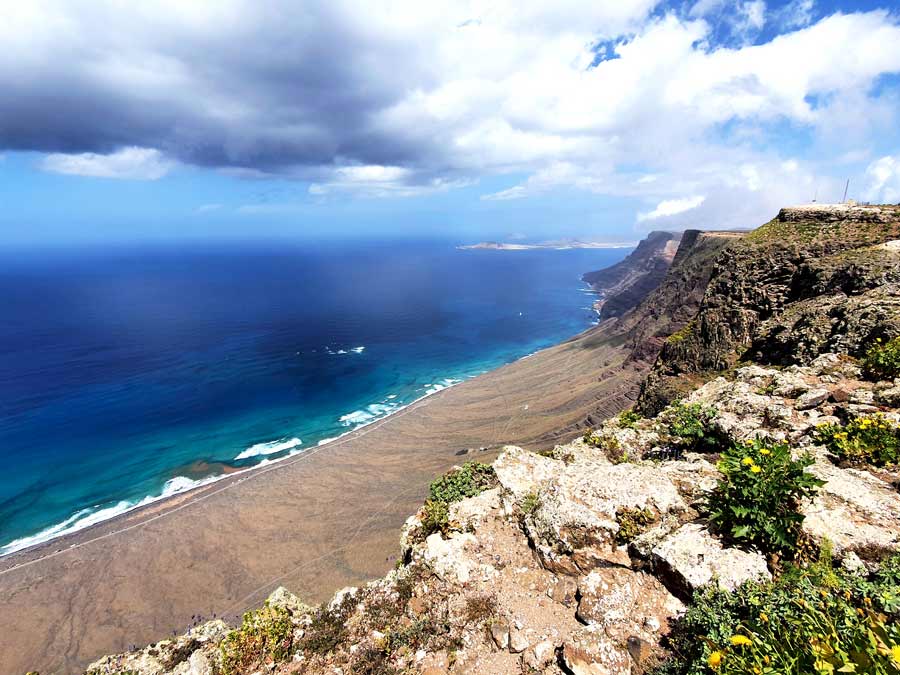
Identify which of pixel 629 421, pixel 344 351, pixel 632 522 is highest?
pixel 632 522

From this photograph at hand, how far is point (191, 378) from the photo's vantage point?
8281cm

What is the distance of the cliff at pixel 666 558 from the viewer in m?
5.14

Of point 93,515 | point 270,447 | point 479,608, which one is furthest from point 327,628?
point 270,447

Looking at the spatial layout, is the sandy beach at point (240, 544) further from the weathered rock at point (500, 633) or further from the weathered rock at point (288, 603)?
the weathered rock at point (500, 633)

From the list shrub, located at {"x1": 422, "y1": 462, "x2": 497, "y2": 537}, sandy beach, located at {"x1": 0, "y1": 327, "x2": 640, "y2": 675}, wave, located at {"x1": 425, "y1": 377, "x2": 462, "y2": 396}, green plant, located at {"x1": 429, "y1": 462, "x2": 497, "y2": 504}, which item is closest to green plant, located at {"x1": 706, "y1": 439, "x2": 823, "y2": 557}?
shrub, located at {"x1": 422, "y1": 462, "x2": 497, "y2": 537}

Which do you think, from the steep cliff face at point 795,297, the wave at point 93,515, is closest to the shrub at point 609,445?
the steep cliff face at point 795,297

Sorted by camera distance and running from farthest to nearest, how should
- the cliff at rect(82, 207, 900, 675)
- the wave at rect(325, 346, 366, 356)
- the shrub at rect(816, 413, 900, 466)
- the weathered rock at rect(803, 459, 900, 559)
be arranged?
the wave at rect(325, 346, 366, 356) → the shrub at rect(816, 413, 900, 466) → the weathered rock at rect(803, 459, 900, 559) → the cliff at rect(82, 207, 900, 675)

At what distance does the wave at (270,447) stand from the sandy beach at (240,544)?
5.04 meters

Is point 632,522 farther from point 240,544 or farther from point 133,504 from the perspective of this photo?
point 133,504

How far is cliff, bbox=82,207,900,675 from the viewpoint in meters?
5.14

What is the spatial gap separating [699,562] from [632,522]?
1.77 metres

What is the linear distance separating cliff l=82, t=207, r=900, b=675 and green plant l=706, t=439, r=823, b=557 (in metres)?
0.03

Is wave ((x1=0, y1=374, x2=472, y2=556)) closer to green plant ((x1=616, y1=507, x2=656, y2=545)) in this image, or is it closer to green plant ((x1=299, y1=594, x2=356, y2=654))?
green plant ((x1=299, y1=594, x2=356, y2=654))

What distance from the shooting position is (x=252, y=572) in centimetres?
3703
